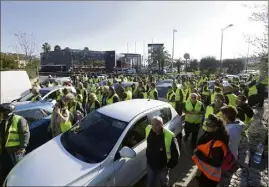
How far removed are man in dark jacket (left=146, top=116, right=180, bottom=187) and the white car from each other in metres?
0.33

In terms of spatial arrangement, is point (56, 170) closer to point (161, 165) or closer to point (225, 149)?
point (161, 165)

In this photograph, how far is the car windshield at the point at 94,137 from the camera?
143 inches

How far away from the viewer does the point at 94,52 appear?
193ft

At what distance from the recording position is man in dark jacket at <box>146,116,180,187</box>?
3703 mm

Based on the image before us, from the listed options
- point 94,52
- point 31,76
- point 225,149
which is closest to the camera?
point 225,149

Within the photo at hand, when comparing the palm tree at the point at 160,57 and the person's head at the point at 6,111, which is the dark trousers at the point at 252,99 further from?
the palm tree at the point at 160,57

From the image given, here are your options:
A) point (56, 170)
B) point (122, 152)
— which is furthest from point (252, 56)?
point (56, 170)

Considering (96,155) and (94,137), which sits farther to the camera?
(94,137)

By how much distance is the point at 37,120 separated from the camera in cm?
666

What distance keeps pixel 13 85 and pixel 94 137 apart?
12313 mm

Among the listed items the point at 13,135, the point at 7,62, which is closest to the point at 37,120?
the point at 13,135

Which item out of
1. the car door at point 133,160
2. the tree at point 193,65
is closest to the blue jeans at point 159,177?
the car door at point 133,160

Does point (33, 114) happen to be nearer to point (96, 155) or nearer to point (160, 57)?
point (96, 155)

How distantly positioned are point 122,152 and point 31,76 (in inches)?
1133
